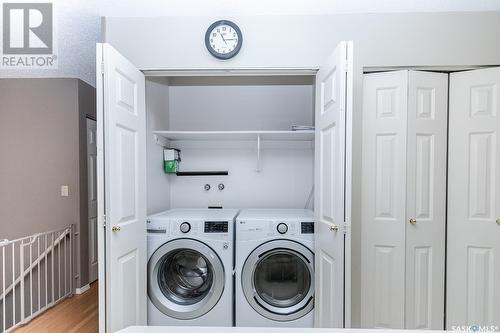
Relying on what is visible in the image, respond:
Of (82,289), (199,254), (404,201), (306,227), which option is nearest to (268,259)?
(306,227)

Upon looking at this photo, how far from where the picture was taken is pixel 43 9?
181 centimetres

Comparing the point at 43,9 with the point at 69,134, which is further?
the point at 69,134

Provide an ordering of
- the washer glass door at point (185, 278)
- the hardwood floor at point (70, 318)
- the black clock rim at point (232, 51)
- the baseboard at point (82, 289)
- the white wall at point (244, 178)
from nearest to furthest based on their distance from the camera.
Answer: the black clock rim at point (232, 51) < the washer glass door at point (185, 278) < the hardwood floor at point (70, 318) < the white wall at point (244, 178) < the baseboard at point (82, 289)

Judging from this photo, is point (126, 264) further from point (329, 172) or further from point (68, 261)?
point (68, 261)

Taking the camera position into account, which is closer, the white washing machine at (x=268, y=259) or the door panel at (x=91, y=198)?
the white washing machine at (x=268, y=259)

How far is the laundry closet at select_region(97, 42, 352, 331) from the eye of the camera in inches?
61.4

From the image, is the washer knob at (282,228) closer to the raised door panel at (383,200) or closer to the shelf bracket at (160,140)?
the raised door panel at (383,200)

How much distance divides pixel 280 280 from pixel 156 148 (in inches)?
63.2

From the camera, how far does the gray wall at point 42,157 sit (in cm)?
298

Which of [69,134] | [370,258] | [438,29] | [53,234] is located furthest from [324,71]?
[53,234]

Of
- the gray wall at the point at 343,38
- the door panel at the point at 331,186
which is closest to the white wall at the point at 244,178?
the door panel at the point at 331,186

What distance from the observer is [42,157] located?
3.04 m

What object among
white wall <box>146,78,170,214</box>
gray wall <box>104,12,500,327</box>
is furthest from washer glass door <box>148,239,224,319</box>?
gray wall <box>104,12,500,327</box>

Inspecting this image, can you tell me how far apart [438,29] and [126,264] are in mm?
2724
